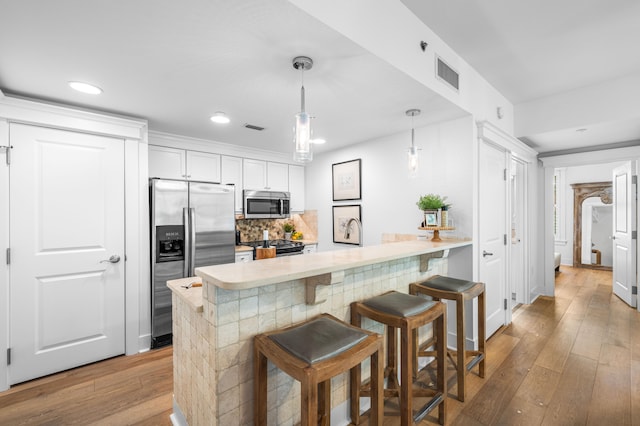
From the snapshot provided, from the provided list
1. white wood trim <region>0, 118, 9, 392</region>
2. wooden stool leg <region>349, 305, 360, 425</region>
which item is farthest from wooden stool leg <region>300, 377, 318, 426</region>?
white wood trim <region>0, 118, 9, 392</region>

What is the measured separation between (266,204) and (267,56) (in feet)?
8.88

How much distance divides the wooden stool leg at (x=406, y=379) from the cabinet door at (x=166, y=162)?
3.17 m

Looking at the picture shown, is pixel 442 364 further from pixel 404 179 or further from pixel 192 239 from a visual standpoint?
pixel 192 239

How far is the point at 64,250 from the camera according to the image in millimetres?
2438

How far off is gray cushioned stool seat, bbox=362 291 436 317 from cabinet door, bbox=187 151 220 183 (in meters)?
2.79

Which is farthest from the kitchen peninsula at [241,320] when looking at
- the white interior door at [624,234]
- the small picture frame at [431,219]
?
the white interior door at [624,234]

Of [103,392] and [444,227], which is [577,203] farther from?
[103,392]

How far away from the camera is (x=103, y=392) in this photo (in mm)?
2141

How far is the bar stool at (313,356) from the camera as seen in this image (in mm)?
1114

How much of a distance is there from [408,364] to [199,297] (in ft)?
3.95

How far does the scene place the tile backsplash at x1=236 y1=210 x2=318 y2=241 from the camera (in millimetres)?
4434

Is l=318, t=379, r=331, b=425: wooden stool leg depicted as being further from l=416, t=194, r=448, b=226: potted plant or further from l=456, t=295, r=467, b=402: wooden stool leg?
l=416, t=194, r=448, b=226: potted plant

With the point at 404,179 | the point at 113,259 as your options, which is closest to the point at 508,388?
the point at 404,179

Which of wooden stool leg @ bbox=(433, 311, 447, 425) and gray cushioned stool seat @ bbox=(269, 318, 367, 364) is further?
wooden stool leg @ bbox=(433, 311, 447, 425)
